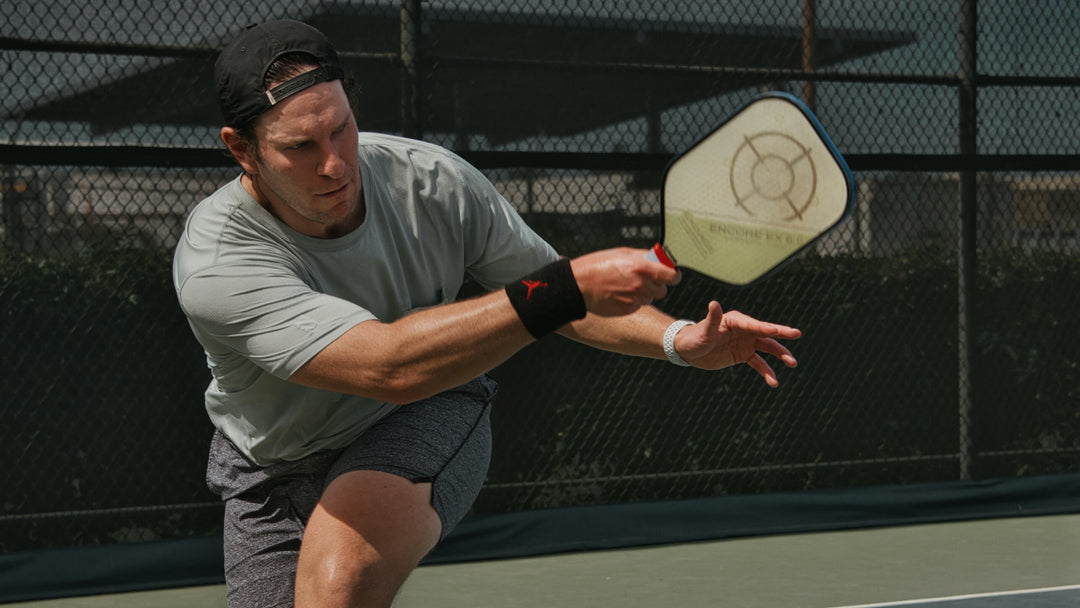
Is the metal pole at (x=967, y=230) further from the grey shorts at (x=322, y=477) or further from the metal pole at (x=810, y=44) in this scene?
the grey shorts at (x=322, y=477)

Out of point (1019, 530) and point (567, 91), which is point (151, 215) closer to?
point (567, 91)

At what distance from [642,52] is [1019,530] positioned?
2.53m

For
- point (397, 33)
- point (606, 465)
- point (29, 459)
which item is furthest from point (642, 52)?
point (29, 459)

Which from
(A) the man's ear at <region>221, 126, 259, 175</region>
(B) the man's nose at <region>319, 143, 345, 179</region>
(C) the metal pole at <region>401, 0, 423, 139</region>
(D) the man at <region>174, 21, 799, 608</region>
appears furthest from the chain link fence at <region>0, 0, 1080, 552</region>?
(B) the man's nose at <region>319, 143, 345, 179</region>

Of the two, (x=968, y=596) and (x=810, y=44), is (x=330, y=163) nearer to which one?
(x=968, y=596)

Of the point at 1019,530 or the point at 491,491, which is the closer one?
the point at 491,491

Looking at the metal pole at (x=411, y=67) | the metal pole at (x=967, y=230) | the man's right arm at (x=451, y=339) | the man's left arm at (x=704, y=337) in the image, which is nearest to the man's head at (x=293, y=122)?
the man's right arm at (x=451, y=339)

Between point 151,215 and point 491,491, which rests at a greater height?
point 151,215

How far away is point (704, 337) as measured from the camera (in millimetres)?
2156

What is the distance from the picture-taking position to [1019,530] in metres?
5.13

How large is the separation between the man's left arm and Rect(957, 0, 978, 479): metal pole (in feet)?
11.1

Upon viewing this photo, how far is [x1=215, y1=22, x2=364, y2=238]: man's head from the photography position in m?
2.03

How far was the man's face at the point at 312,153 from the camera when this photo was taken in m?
2.02

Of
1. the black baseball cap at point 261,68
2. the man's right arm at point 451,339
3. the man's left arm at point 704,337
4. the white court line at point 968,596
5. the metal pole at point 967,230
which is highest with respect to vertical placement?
the black baseball cap at point 261,68
